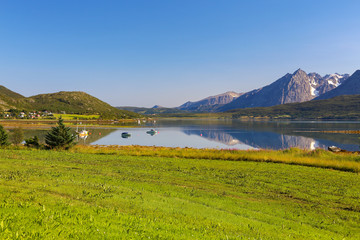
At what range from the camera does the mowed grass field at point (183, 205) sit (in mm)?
8281

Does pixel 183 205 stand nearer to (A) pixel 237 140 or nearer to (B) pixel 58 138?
(B) pixel 58 138

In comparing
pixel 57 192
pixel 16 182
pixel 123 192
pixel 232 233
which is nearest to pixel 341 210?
pixel 232 233

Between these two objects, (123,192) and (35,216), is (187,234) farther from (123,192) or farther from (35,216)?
(123,192)

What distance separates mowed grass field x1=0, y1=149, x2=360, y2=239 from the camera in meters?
8.28

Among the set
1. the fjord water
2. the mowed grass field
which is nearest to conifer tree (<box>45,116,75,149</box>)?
the mowed grass field

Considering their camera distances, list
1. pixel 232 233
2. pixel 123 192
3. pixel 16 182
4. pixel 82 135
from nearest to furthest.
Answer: pixel 232 233
pixel 16 182
pixel 123 192
pixel 82 135

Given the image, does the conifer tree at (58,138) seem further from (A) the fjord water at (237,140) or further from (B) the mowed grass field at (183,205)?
(A) the fjord water at (237,140)

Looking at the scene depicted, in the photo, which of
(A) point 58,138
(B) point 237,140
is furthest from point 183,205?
(B) point 237,140

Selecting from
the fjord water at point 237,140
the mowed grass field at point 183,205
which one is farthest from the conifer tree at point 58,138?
the fjord water at point 237,140

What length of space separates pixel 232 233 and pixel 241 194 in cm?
866

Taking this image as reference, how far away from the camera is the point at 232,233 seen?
10125 mm

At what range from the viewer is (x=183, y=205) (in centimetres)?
1395

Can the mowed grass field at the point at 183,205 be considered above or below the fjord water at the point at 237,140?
above

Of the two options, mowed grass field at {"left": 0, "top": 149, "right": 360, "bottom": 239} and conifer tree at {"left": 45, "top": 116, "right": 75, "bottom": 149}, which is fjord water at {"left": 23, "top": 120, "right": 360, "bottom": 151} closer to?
conifer tree at {"left": 45, "top": 116, "right": 75, "bottom": 149}
